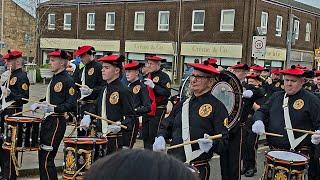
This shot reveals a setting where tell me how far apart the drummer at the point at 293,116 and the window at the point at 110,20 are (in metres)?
34.9

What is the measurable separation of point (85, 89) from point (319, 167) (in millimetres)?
3680

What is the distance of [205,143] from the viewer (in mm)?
4602

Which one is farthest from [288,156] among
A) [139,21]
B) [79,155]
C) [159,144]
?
[139,21]

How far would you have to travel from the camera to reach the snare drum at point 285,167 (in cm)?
501

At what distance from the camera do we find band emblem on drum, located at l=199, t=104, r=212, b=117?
4.89 metres

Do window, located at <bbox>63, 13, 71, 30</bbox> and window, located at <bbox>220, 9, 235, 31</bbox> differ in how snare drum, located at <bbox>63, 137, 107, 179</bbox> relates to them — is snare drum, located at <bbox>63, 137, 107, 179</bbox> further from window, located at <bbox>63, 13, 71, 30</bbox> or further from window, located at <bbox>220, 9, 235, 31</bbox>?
window, located at <bbox>63, 13, 71, 30</bbox>

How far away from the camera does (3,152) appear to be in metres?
7.09

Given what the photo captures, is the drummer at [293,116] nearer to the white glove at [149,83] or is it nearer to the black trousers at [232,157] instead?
the black trousers at [232,157]

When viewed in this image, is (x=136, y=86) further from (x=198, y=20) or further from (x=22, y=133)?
(x=198, y=20)

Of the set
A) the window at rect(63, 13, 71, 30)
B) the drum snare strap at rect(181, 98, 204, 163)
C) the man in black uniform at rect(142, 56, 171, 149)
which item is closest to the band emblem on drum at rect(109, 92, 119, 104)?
the drum snare strap at rect(181, 98, 204, 163)

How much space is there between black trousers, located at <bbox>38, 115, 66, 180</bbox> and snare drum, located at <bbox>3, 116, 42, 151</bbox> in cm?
8

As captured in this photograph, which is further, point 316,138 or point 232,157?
point 232,157

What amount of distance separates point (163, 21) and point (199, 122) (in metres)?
32.6

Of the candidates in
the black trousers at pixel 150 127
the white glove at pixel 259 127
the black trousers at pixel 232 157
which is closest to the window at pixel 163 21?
the black trousers at pixel 150 127
